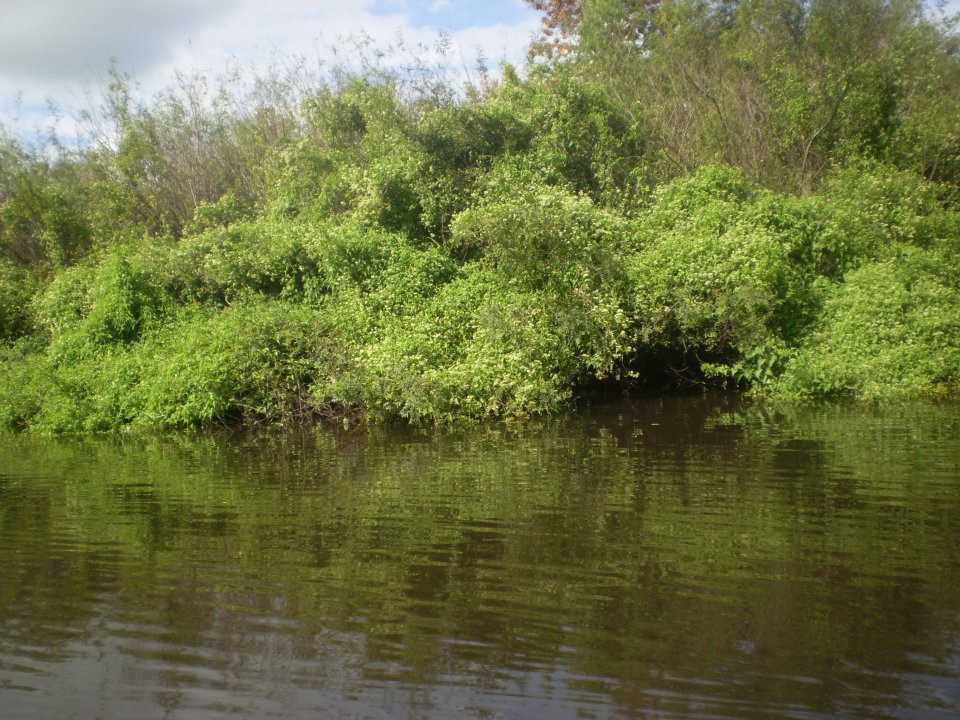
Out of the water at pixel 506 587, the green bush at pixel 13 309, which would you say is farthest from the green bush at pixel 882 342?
the green bush at pixel 13 309

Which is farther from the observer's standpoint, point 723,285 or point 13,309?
point 13,309

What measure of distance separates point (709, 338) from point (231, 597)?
1215 centimetres

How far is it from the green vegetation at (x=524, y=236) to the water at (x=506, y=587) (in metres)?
4.56

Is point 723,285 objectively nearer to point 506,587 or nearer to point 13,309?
point 506,587

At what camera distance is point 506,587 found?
6.43 metres

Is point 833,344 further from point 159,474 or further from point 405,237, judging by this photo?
point 159,474

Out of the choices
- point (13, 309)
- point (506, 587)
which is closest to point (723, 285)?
point (506, 587)

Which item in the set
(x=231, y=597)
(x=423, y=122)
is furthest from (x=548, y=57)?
(x=231, y=597)

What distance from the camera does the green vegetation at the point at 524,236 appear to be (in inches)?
634

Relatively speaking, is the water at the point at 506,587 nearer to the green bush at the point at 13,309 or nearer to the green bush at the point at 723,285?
the green bush at the point at 723,285

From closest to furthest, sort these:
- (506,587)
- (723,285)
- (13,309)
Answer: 1. (506,587)
2. (723,285)
3. (13,309)

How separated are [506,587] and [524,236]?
10.9m

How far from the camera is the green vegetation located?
16.1 meters

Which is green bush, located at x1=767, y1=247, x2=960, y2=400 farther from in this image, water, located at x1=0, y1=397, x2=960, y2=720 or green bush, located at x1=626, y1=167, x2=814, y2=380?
water, located at x1=0, y1=397, x2=960, y2=720
